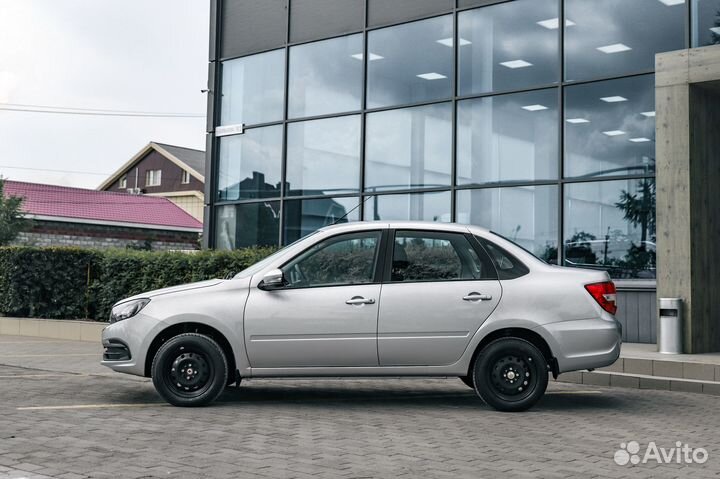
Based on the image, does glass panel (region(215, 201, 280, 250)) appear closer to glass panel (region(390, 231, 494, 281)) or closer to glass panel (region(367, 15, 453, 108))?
glass panel (region(367, 15, 453, 108))

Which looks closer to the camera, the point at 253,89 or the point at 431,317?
the point at 431,317

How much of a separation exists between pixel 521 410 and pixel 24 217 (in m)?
35.6

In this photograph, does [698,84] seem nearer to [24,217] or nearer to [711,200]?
[711,200]

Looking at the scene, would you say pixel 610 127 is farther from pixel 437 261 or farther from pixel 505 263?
pixel 437 261

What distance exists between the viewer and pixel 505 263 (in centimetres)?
805

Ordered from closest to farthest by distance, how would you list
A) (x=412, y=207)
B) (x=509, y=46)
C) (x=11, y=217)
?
(x=509, y=46) → (x=412, y=207) → (x=11, y=217)

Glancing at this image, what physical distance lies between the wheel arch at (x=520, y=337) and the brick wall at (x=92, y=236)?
33996 mm

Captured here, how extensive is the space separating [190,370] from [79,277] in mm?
10684

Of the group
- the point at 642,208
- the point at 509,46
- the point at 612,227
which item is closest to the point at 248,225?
the point at 509,46

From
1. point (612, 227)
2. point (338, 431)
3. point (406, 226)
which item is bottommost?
point (338, 431)

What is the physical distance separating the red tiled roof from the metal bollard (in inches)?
1366

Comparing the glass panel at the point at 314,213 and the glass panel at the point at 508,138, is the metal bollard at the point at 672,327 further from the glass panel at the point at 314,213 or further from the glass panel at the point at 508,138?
the glass panel at the point at 314,213

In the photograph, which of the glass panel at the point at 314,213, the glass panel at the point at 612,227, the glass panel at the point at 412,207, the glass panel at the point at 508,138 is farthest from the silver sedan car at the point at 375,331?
the glass panel at the point at 314,213

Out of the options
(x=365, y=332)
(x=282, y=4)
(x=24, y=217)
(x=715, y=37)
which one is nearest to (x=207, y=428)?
(x=365, y=332)
